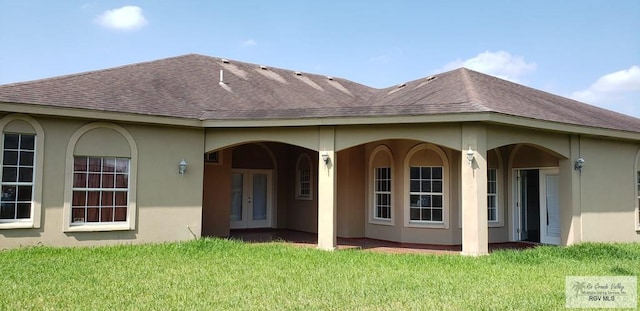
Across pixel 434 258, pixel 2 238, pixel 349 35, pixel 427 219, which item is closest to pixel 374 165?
pixel 427 219

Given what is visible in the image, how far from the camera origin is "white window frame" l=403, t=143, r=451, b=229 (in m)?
13.7

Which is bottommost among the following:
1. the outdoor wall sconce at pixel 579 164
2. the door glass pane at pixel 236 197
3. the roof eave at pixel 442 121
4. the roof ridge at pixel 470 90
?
the door glass pane at pixel 236 197

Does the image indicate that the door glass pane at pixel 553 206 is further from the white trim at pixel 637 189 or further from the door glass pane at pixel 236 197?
the door glass pane at pixel 236 197

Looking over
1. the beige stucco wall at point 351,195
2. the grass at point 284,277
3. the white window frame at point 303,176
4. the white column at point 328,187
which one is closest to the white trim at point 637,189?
the grass at point 284,277

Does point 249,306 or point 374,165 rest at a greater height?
point 374,165

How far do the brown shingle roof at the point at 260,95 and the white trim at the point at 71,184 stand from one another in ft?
2.03

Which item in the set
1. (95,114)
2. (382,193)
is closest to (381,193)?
(382,193)

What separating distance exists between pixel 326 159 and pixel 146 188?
178 inches

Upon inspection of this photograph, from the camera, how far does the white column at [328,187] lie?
1204 cm

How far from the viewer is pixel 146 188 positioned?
12.3 metres

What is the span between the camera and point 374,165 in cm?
1495

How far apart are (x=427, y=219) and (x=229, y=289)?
305 inches

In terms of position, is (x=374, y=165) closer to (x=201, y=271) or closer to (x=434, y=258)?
(x=434, y=258)

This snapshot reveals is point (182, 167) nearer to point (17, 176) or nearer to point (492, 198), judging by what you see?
point (17, 176)
